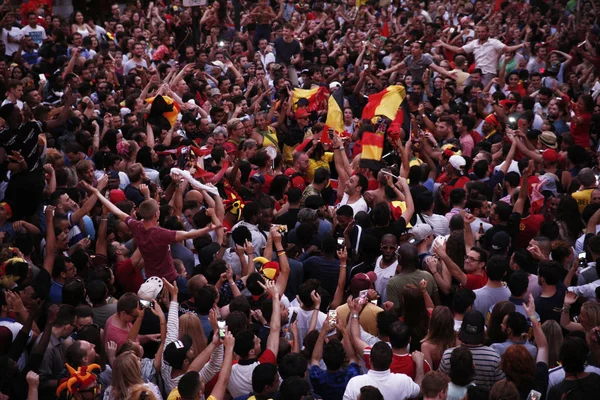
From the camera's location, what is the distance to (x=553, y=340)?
6523 mm

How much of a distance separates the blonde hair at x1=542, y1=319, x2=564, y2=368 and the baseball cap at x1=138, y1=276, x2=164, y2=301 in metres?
3.04

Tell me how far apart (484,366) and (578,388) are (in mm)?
637

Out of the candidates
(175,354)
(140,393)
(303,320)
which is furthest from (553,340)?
(140,393)

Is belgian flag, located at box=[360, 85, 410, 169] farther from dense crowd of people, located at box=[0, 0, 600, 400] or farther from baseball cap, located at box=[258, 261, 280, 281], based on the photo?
baseball cap, located at box=[258, 261, 280, 281]

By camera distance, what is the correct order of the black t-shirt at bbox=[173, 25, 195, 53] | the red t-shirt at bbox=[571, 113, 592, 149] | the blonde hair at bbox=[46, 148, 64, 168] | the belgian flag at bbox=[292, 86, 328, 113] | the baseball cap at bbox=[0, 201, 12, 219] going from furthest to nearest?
the black t-shirt at bbox=[173, 25, 195, 53] → the belgian flag at bbox=[292, 86, 328, 113] → the red t-shirt at bbox=[571, 113, 592, 149] → the blonde hair at bbox=[46, 148, 64, 168] → the baseball cap at bbox=[0, 201, 12, 219]

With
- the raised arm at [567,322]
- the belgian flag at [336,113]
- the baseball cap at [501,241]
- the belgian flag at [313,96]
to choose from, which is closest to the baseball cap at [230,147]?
the belgian flag at [336,113]

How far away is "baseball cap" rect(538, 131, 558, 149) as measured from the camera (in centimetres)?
1138

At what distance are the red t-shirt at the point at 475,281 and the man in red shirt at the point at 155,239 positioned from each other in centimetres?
226

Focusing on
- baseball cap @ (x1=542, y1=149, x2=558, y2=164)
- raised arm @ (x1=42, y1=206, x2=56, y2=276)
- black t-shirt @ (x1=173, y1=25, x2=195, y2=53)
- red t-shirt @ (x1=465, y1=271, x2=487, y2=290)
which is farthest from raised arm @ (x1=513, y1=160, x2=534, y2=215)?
black t-shirt @ (x1=173, y1=25, x2=195, y2=53)

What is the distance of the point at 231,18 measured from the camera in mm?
22094

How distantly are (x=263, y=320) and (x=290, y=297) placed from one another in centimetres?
117

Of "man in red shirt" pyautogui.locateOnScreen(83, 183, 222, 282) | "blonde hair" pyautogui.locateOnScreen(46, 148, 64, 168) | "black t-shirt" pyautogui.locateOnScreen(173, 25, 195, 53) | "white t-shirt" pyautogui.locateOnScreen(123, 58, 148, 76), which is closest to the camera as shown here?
"man in red shirt" pyautogui.locateOnScreen(83, 183, 222, 282)

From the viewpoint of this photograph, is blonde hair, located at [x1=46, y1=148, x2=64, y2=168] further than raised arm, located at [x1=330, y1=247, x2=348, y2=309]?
Yes

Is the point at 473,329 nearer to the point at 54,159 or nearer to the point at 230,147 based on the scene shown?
the point at 54,159
